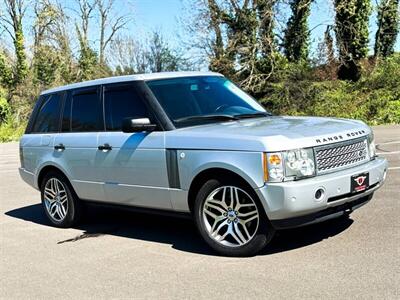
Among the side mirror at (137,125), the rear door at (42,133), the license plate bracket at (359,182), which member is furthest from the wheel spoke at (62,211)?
the license plate bracket at (359,182)

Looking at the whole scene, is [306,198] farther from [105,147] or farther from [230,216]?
[105,147]

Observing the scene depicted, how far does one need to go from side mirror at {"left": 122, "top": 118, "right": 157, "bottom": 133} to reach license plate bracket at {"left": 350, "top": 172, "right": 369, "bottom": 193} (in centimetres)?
Answer: 213

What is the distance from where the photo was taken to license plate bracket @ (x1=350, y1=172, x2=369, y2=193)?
5207mm

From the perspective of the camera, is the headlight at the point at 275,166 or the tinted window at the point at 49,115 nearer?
the headlight at the point at 275,166

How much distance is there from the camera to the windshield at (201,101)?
6.03 meters

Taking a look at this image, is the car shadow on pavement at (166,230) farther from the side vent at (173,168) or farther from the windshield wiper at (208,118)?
the windshield wiper at (208,118)

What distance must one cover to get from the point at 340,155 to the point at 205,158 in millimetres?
1299

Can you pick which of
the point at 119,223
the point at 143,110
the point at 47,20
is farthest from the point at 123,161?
the point at 47,20

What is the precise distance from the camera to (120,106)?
6.48m

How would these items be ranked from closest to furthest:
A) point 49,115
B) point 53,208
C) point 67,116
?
1. point 67,116
2. point 53,208
3. point 49,115

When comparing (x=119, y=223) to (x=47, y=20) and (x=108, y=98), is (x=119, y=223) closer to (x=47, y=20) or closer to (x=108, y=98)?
(x=108, y=98)

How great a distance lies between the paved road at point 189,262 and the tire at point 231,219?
0.47 feet

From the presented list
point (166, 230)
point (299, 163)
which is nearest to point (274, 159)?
point (299, 163)

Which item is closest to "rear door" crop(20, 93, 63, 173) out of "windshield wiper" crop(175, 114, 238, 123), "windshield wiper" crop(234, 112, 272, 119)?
"windshield wiper" crop(175, 114, 238, 123)
